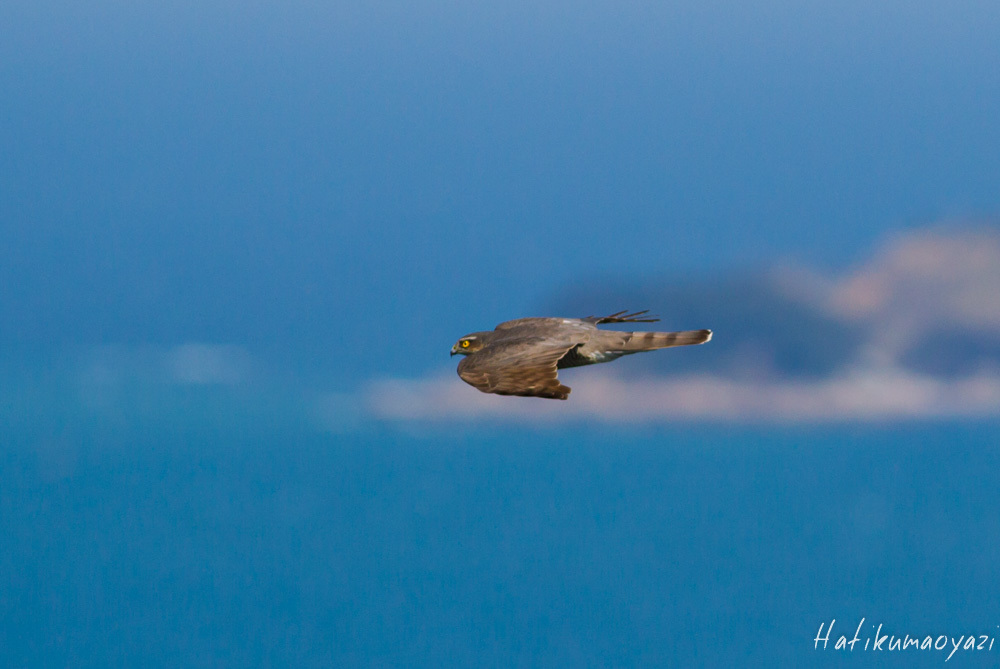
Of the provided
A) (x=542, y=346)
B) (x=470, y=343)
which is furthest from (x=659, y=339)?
(x=470, y=343)

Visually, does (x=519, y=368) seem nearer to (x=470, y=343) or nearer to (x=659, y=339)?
(x=470, y=343)

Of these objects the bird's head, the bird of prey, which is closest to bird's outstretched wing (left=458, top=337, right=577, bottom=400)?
the bird of prey

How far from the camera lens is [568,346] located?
27.0 metres

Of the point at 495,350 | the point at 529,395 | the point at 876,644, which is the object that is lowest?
the point at 876,644

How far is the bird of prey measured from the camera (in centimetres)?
2491

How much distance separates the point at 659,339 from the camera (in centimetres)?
2798

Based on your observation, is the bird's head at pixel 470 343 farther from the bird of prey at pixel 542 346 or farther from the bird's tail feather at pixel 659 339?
the bird's tail feather at pixel 659 339

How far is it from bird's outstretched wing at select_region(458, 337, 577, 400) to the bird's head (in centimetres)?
92

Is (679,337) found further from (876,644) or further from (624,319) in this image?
(876,644)

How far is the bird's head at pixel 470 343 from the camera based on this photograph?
28.0 metres

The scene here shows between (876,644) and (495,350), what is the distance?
991 cm

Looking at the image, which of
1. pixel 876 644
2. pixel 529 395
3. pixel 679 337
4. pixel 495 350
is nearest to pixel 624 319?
pixel 679 337

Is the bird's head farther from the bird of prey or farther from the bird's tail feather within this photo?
the bird's tail feather

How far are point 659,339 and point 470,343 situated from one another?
13.5 feet
